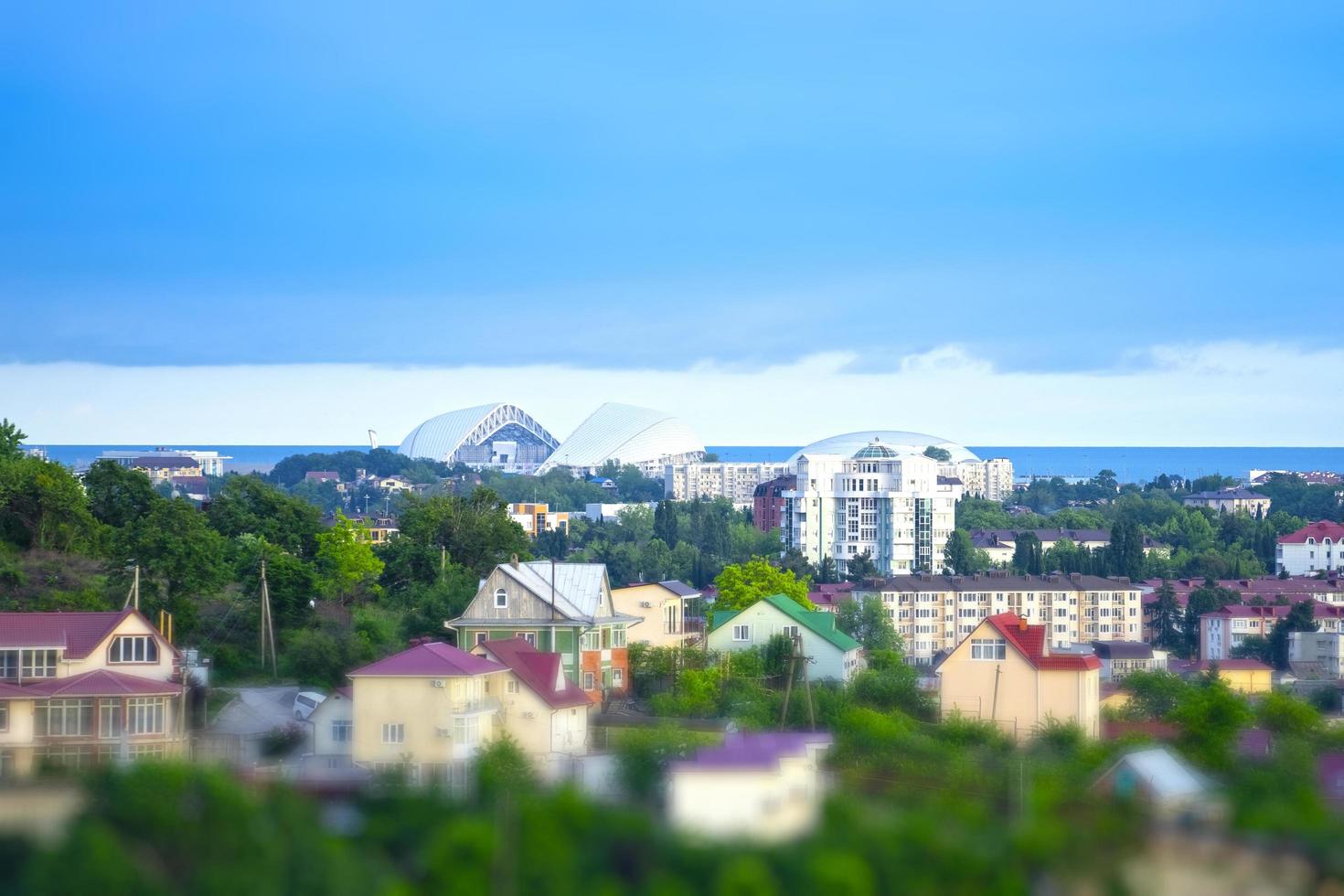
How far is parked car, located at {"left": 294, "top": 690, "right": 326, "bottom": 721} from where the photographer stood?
17.8m

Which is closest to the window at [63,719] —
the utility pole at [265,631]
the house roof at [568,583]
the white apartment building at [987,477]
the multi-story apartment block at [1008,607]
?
the utility pole at [265,631]

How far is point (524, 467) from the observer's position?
446 feet

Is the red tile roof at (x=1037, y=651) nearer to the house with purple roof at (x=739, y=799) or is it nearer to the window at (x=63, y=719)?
the house with purple roof at (x=739, y=799)

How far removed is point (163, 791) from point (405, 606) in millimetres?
14987

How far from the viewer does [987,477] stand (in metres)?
109

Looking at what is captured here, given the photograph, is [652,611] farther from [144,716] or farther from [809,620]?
[144,716]

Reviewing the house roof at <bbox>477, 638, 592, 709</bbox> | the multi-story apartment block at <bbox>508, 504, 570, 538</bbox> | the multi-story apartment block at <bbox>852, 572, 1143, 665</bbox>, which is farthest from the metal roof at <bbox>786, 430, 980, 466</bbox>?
the house roof at <bbox>477, 638, 592, 709</bbox>

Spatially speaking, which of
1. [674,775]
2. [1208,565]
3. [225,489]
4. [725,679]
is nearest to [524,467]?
[1208,565]

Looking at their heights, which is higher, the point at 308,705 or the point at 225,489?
the point at 225,489

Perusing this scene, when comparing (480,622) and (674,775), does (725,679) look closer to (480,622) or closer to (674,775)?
(480,622)

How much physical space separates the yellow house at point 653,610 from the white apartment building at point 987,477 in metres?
69.3

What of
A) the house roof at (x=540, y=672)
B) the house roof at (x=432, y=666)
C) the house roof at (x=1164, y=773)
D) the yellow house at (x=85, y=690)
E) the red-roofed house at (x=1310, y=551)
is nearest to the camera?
the house roof at (x=1164, y=773)

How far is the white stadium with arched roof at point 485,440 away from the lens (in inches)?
5359

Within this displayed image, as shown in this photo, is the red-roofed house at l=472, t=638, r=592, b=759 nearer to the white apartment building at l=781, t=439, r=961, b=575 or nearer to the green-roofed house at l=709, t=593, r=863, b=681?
the green-roofed house at l=709, t=593, r=863, b=681
